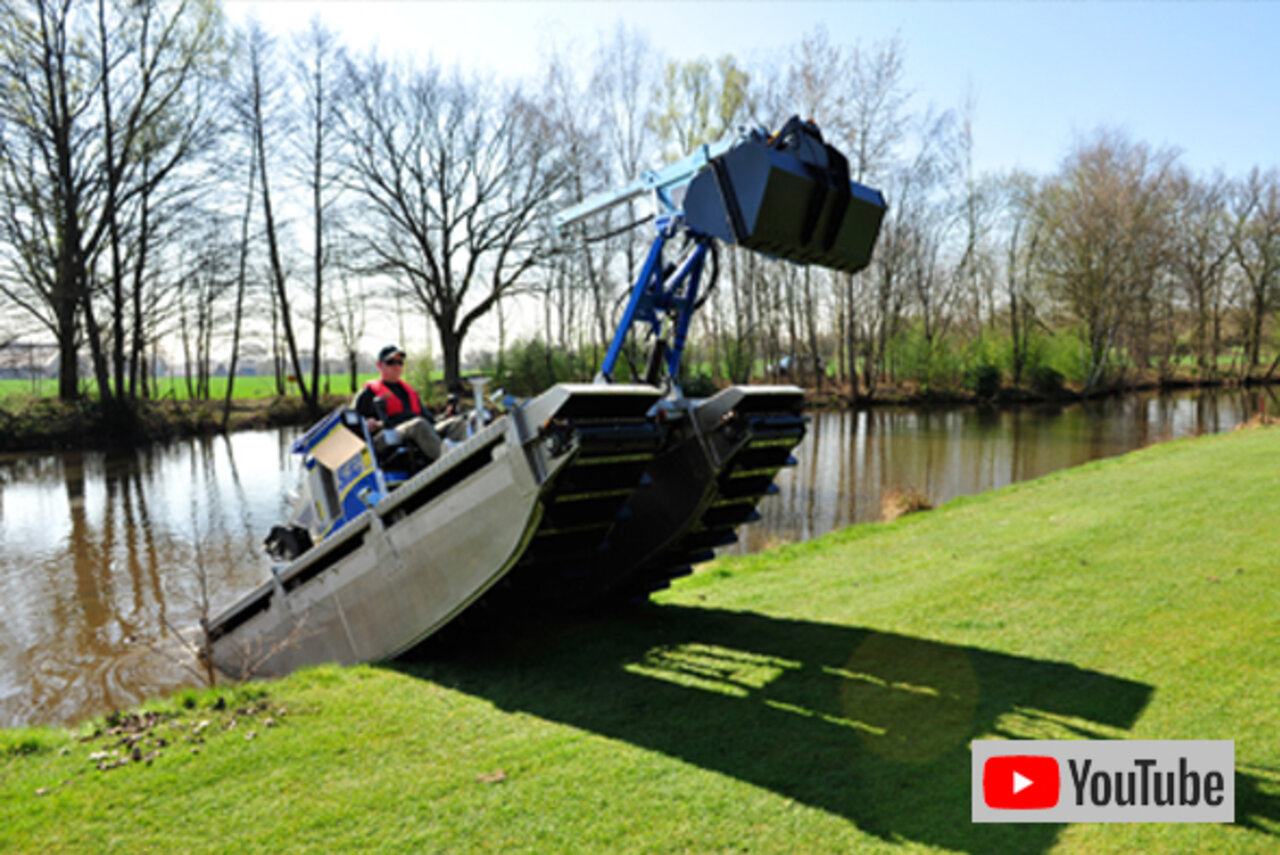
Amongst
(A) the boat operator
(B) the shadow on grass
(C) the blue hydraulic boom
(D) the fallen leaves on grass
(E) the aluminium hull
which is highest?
(C) the blue hydraulic boom

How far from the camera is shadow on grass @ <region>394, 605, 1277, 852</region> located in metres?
3.73

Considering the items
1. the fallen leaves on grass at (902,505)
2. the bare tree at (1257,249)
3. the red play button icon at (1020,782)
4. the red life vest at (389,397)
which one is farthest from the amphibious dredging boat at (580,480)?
the bare tree at (1257,249)

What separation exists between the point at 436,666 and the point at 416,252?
109 ft

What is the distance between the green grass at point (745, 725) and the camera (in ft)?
11.4

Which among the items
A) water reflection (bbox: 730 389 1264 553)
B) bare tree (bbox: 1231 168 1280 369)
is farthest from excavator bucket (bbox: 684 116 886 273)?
bare tree (bbox: 1231 168 1280 369)

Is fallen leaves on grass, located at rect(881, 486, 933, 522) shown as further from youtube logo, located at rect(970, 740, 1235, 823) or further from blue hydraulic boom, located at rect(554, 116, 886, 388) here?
youtube logo, located at rect(970, 740, 1235, 823)

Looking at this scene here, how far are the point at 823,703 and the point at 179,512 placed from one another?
15.1 meters

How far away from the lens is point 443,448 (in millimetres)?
6648

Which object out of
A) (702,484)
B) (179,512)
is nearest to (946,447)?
(702,484)

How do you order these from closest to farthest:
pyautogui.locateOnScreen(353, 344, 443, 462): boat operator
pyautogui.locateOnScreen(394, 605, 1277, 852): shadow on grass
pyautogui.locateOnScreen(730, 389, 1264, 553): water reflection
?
pyautogui.locateOnScreen(394, 605, 1277, 852): shadow on grass → pyautogui.locateOnScreen(353, 344, 443, 462): boat operator → pyautogui.locateOnScreen(730, 389, 1264, 553): water reflection

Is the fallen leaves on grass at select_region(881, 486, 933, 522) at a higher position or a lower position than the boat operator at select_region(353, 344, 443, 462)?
lower

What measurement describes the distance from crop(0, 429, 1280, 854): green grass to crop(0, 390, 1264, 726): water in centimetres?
148

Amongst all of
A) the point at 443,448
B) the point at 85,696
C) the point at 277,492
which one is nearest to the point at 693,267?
the point at 443,448

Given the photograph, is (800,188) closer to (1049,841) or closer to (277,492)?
(1049,841)
